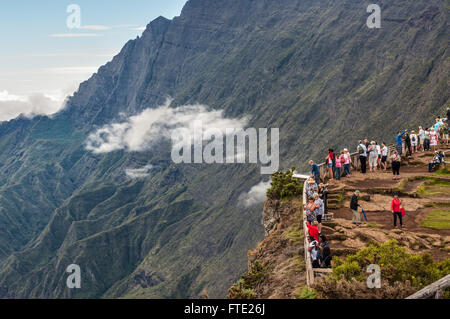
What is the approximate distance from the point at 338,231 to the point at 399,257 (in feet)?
23.5

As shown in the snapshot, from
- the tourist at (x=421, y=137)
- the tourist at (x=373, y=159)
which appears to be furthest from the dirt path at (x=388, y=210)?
the tourist at (x=421, y=137)

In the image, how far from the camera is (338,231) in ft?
89.0

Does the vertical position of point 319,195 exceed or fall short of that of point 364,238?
it exceeds it

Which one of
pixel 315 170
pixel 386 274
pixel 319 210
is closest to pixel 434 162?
pixel 315 170

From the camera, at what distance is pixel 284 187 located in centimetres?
3709

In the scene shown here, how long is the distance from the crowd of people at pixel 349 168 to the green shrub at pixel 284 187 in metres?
2.62

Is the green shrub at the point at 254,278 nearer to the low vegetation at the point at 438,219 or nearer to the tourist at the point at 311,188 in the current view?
the tourist at the point at 311,188

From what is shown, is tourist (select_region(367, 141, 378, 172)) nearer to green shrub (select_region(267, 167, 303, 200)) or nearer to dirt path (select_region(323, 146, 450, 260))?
dirt path (select_region(323, 146, 450, 260))

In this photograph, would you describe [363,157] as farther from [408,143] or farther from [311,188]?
[311,188]
